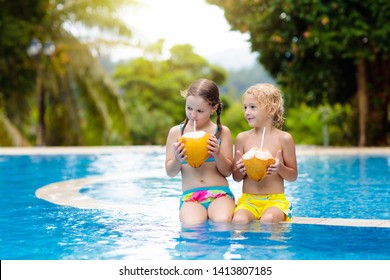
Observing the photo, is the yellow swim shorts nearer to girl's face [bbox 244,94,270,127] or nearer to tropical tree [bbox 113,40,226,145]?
girl's face [bbox 244,94,270,127]

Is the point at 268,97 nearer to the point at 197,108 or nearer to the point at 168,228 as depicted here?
the point at 197,108

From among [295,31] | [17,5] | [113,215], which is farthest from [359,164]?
[17,5]

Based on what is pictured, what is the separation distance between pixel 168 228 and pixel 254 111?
1352mm

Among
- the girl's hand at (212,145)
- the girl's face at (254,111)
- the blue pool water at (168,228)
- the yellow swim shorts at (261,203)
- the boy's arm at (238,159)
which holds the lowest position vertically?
the blue pool water at (168,228)

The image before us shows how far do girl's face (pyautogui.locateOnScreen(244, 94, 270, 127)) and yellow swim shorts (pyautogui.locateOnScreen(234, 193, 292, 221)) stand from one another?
69 centimetres

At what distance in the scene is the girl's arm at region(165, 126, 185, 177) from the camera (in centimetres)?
590

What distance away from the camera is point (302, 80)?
21016 millimetres

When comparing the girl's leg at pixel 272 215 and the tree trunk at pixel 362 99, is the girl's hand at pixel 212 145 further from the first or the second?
the tree trunk at pixel 362 99

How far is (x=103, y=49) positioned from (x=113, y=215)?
21.2 meters

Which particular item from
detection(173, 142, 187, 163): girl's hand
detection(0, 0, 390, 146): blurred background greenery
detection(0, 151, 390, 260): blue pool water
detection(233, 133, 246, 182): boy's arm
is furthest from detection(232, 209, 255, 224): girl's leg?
detection(0, 0, 390, 146): blurred background greenery

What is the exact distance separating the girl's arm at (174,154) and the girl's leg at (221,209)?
0.48 meters

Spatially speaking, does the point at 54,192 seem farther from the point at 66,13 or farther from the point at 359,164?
the point at 66,13

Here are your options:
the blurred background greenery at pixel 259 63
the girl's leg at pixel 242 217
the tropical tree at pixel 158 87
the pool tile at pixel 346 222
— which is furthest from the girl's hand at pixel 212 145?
the tropical tree at pixel 158 87

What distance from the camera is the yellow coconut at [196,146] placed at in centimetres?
583
